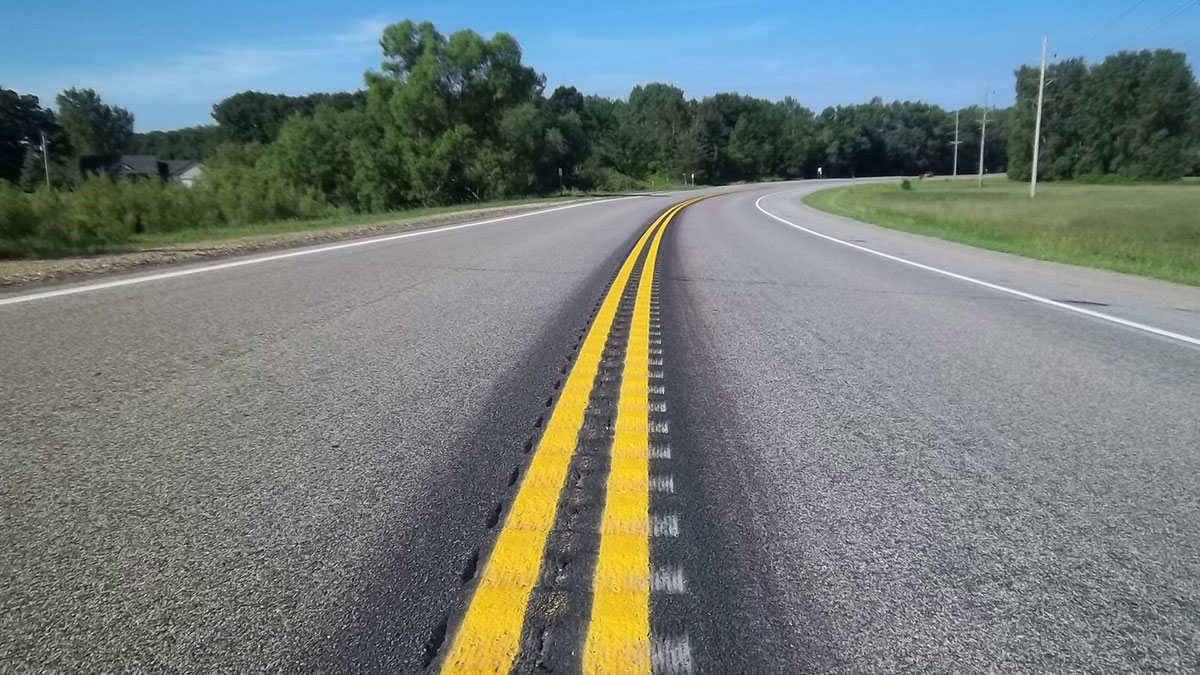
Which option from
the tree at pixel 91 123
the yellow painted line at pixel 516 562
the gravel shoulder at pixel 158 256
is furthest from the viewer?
the tree at pixel 91 123

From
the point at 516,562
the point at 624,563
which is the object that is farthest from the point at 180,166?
the point at 624,563

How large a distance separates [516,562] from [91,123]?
140075 millimetres

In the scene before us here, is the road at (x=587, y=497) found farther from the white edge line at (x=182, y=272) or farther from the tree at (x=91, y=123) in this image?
the tree at (x=91, y=123)

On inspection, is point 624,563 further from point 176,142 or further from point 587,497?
point 176,142

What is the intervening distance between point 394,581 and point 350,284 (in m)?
7.06

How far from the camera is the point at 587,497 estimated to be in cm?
290

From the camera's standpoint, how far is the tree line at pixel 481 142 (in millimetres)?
24531

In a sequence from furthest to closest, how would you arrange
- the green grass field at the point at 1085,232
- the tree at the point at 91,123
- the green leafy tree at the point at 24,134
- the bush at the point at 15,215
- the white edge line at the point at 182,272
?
the tree at the point at 91,123
the green leafy tree at the point at 24,134
the green grass field at the point at 1085,232
the bush at the point at 15,215
the white edge line at the point at 182,272

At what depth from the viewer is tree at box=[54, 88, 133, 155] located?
113 m

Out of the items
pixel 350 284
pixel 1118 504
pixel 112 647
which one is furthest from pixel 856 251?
pixel 112 647

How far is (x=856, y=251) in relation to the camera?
51.0 ft

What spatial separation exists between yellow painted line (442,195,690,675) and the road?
12 millimetres

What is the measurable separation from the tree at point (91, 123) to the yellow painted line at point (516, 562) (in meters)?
129

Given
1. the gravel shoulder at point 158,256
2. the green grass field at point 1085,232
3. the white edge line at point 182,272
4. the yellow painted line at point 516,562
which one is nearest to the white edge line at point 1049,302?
the green grass field at point 1085,232
